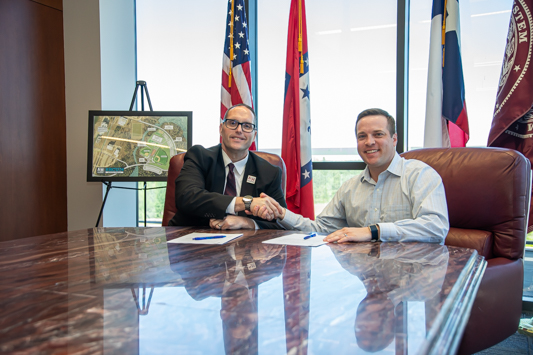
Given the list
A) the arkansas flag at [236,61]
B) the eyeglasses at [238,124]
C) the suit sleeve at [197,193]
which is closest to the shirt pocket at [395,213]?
the suit sleeve at [197,193]

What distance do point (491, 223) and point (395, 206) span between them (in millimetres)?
426

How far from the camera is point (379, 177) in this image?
187 cm

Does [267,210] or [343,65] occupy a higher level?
[343,65]

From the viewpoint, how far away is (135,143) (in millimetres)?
3479

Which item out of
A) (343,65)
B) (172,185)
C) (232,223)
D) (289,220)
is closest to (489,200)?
(289,220)

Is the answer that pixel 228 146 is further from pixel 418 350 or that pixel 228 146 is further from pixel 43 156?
pixel 43 156

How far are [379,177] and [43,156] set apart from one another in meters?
3.39

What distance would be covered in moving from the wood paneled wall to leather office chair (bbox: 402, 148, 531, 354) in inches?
143

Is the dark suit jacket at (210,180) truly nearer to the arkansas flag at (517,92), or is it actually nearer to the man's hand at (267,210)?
the man's hand at (267,210)

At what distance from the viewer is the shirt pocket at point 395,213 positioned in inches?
70.2

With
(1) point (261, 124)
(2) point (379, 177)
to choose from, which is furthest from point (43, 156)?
(2) point (379, 177)

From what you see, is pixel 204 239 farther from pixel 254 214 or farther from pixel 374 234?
pixel 374 234

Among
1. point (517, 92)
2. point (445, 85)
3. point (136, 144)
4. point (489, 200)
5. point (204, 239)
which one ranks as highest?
point (445, 85)

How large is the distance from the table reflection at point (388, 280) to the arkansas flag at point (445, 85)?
1.88 metres
